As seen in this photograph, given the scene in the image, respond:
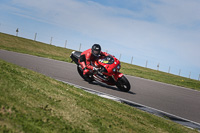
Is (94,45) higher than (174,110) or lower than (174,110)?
higher

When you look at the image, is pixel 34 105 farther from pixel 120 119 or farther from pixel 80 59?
pixel 80 59

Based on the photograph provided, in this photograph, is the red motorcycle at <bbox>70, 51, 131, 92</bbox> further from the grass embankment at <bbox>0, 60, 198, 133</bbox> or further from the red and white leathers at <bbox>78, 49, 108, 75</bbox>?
the grass embankment at <bbox>0, 60, 198, 133</bbox>

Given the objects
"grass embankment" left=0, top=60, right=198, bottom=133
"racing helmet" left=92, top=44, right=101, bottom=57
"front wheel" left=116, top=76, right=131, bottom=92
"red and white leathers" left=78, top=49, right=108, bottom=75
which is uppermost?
"racing helmet" left=92, top=44, right=101, bottom=57

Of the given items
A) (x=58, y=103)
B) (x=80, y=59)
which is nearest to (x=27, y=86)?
(x=58, y=103)

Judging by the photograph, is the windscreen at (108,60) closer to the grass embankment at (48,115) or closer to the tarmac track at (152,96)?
the tarmac track at (152,96)

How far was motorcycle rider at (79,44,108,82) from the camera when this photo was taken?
10688mm

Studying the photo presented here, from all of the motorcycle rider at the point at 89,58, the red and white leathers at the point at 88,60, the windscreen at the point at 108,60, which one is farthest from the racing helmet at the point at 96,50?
the windscreen at the point at 108,60

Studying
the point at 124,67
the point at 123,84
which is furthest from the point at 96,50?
the point at 124,67

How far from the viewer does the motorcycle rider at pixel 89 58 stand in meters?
10.7

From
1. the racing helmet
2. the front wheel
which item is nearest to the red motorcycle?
the front wheel

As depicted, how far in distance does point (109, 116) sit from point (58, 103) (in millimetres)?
1093

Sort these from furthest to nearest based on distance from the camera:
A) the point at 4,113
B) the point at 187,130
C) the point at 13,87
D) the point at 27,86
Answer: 1. the point at 187,130
2. the point at 27,86
3. the point at 13,87
4. the point at 4,113

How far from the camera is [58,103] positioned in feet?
15.5

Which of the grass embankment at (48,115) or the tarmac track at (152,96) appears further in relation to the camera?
the tarmac track at (152,96)
